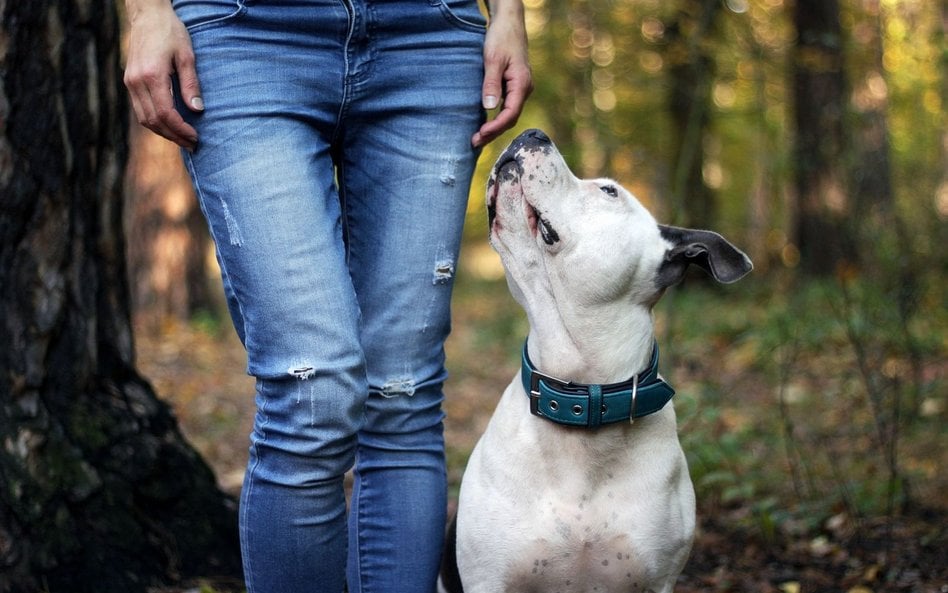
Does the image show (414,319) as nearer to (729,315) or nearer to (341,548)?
(341,548)

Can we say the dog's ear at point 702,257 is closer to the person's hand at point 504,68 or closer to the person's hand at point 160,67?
the person's hand at point 504,68

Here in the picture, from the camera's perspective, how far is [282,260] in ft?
7.12

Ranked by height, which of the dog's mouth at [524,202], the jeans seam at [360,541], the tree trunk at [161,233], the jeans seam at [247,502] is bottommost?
the tree trunk at [161,233]

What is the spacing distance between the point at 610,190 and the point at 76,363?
1727 millimetres

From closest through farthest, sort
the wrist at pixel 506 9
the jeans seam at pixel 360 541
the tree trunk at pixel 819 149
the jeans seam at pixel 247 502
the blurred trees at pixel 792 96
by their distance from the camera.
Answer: the jeans seam at pixel 247 502, the jeans seam at pixel 360 541, the wrist at pixel 506 9, the blurred trees at pixel 792 96, the tree trunk at pixel 819 149

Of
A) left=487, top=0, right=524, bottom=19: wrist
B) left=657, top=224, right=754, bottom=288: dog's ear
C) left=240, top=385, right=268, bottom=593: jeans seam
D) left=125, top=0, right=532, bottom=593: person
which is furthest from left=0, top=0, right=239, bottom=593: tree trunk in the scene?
left=657, top=224, right=754, bottom=288: dog's ear

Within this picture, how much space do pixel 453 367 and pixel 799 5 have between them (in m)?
5.04

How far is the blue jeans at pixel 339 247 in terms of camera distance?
85.9 inches

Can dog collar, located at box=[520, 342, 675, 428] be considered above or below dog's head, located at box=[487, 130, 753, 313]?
below

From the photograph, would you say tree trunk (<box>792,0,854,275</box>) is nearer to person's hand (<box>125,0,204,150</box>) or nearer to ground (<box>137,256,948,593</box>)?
ground (<box>137,256,948,593</box>)

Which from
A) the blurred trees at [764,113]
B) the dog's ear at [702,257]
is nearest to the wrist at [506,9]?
the dog's ear at [702,257]

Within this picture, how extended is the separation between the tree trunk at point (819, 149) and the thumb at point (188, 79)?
7.81m

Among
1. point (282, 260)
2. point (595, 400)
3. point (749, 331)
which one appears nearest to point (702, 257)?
point (595, 400)

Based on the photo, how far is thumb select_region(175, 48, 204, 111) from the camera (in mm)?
2182
